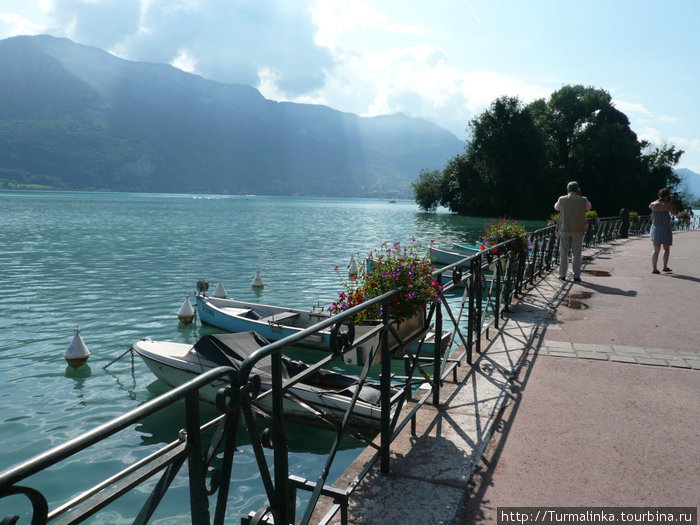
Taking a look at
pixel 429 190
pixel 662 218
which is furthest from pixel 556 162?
pixel 662 218

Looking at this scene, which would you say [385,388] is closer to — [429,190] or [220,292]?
[220,292]

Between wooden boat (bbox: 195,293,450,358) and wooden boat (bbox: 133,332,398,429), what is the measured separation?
2.45 meters

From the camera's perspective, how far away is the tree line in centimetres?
6172

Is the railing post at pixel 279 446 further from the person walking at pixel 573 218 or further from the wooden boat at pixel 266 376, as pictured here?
the person walking at pixel 573 218

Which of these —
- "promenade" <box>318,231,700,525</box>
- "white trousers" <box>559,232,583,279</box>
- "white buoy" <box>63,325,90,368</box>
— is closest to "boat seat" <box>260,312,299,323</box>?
"white buoy" <box>63,325,90,368</box>

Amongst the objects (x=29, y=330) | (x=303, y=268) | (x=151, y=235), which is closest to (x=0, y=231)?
(x=151, y=235)

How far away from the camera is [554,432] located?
4.34m

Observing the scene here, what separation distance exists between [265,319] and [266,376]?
17.3 ft

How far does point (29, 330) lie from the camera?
13.4m

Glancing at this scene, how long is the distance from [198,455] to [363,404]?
576 centimetres

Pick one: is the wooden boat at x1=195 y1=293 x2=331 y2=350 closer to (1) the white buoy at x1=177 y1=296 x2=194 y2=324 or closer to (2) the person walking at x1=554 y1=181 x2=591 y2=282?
(1) the white buoy at x1=177 y1=296 x2=194 y2=324

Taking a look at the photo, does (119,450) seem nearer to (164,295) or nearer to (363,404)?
(363,404)

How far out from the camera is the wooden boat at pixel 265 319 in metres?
11.9

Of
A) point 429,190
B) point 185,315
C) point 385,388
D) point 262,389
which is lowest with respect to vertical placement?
point 185,315
